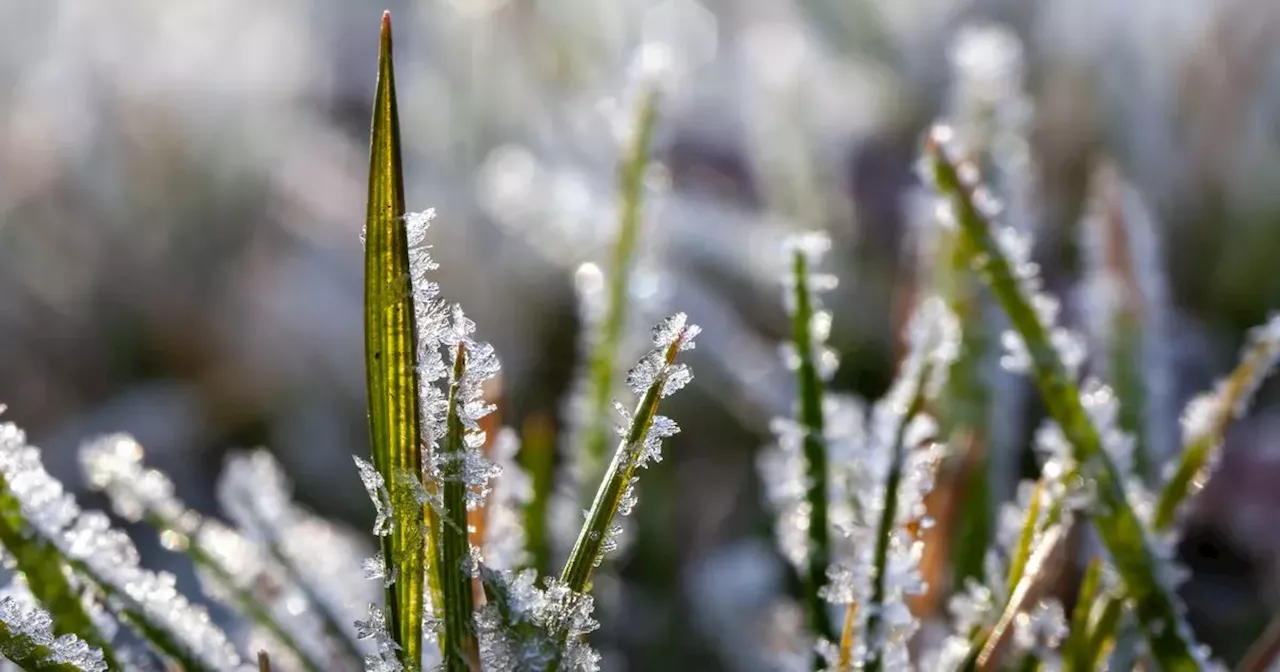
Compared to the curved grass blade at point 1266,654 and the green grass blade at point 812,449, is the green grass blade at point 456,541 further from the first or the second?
the curved grass blade at point 1266,654

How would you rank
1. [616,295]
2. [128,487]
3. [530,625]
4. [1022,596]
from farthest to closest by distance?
1. [616,295]
2. [128,487]
3. [1022,596]
4. [530,625]

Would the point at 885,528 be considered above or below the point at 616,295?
below

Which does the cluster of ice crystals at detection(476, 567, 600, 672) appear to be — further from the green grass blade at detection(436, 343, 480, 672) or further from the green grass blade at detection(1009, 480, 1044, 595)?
the green grass blade at detection(1009, 480, 1044, 595)

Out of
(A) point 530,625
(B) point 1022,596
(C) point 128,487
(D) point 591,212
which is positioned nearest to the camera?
(A) point 530,625

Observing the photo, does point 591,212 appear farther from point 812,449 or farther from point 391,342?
point 391,342

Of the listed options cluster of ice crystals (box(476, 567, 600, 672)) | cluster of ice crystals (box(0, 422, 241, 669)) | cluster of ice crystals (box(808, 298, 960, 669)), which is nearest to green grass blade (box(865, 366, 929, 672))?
cluster of ice crystals (box(808, 298, 960, 669))

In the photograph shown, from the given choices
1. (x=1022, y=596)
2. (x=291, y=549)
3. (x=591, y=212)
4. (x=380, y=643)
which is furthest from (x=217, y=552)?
(x=591, y=212)

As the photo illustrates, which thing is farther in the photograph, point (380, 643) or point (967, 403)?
point (967, 403)

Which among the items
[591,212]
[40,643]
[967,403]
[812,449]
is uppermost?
[591,212]
